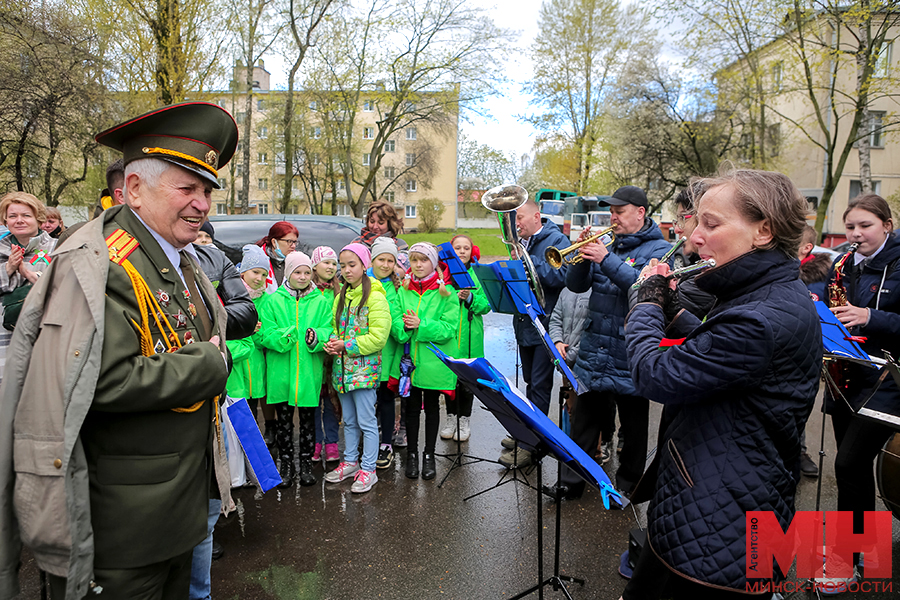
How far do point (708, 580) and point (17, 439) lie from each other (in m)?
2.13

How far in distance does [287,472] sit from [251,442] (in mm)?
1615

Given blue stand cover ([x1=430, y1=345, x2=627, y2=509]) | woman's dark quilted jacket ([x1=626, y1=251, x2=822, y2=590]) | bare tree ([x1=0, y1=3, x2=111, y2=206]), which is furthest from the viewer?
bare tree ([x1=0, y1=3, x2=111, y2=206])

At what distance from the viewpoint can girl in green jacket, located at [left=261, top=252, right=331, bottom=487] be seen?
4094mm

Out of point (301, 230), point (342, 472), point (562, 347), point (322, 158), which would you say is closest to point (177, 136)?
point (342, 472)

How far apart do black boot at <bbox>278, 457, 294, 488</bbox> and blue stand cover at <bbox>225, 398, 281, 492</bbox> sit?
150 centimetres

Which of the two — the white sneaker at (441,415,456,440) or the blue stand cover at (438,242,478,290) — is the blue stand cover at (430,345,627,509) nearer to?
the blue stand cover at (438,242,478,290)

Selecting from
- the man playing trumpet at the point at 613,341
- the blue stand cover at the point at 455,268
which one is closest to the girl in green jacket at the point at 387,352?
the blue stand cover at the point at 455,268

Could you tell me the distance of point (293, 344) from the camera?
411 centimetres

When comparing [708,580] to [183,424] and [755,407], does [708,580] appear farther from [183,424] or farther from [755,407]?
[183,424]

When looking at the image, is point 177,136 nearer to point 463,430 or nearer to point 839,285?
point 463,430

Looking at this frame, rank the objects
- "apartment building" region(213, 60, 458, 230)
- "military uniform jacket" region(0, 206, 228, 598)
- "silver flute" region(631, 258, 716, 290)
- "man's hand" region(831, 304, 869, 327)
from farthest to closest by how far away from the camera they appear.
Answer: "apartment building" region(213, 60, 458, 230)
"man's hand" region(831, 304, 869, 327)
"silver flute" region(631, 258, 716, 290)
"military uniform jacket" region(0, 206, 228, 598)

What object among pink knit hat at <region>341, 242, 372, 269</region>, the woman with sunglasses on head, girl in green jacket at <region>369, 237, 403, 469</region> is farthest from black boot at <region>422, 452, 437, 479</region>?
the woman with sunglasses on head

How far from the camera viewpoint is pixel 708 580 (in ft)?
5.83

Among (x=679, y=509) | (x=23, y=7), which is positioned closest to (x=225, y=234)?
(x=679, y=509)
